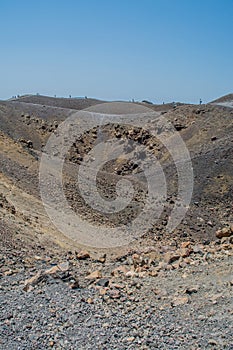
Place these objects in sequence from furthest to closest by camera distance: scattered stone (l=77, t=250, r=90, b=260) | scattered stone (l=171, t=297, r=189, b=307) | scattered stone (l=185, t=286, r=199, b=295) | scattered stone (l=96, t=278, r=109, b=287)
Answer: scattered stone (l=77, t=250, r=90, b=260) < scattered stone (l=96, t=278, r=109, b=287) < scattered stone (l=185, t=286, r=199, b=295) < scattered stone (l=171, t=297, r=189, b=307)

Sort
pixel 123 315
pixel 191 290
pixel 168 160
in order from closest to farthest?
pixel 123 315, pixel 191 290, pixel 168 160

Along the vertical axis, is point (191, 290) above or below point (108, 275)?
above

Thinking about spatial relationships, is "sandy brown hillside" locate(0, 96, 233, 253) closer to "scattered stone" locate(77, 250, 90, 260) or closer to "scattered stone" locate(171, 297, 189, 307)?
"scattered stone" locate(77, 250, 90, 260)

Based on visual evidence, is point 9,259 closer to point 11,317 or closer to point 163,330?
point 11,317

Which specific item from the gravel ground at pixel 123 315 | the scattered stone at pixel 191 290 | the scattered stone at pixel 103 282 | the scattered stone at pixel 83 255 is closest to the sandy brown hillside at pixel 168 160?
the scattered stone at pixel 83 255

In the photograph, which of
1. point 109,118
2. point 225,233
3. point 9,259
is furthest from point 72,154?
point 9,259

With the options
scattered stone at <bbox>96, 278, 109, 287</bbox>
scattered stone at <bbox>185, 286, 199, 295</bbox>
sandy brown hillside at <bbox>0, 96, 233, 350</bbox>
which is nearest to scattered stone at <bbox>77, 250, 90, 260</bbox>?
sandy brown hillside at <bbox>0, 96, 233, 350</bbox>

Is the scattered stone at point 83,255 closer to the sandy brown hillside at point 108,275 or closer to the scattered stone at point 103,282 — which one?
the sandy brown hillside at point 108,275

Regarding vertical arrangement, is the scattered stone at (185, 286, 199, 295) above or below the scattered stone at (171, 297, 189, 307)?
above

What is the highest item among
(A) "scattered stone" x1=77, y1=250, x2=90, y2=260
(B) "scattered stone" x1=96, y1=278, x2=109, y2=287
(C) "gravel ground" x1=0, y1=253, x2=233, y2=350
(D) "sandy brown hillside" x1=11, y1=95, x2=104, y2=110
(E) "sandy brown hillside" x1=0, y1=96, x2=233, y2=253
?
(D) "sandy brown hillside" x1=11, y1=95, x2=104, y2=110

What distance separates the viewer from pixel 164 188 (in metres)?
24.2

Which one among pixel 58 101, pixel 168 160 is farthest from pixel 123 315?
pixel 58 101

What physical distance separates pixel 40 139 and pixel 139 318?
2584 centimetres

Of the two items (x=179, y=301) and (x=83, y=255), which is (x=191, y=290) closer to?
(x=179, y=301)
